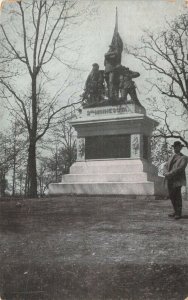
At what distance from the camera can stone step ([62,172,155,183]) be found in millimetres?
14556

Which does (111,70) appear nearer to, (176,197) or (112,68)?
(112,68)

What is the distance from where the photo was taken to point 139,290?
5875 mm

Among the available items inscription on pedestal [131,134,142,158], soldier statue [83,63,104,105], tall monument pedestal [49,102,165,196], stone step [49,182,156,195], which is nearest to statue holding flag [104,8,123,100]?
soldier statue [83,63,104,105]

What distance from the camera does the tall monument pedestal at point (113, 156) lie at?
14523mm

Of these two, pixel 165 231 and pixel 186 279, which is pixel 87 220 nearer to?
pixel 165 231

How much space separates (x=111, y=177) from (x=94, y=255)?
780cm

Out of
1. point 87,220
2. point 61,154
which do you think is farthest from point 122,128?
point 61,154

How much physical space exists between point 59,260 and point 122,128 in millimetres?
8839

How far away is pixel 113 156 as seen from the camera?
1499 centimetres

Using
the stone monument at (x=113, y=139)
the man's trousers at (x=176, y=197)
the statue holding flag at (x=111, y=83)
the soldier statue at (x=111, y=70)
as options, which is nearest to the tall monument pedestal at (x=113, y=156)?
Answer: the stone monument at (x=113, y=139)

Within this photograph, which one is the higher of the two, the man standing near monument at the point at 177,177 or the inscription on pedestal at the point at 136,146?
the inscription on pedestal at the point at 136,146

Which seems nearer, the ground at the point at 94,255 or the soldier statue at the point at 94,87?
the ground at the point at 94,255

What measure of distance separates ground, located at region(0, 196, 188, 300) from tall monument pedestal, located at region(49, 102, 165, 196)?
13.6 feet

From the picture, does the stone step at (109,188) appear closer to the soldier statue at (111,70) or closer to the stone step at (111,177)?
the stone step at (111,177)
